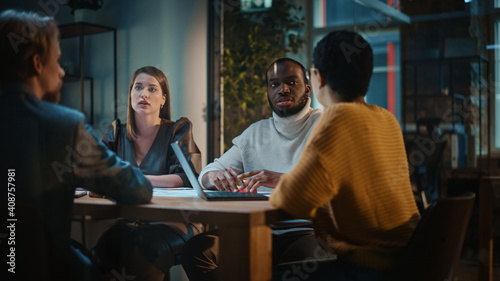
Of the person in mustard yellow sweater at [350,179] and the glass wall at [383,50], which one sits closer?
the person in mustard yellow sweater at [350,179]

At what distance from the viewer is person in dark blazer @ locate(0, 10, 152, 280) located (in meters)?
1.26

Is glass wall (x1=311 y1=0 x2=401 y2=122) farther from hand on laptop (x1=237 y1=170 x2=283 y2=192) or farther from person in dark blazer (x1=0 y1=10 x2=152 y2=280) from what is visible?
person in dark blazer (x1=0 y1=10 x2=152 y2=280)

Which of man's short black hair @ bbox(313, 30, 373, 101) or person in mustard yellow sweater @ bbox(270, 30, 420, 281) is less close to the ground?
man's short black hair @ bbox(313, 30, 373, 101)

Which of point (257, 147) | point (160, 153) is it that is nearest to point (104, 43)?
point (160, 153)

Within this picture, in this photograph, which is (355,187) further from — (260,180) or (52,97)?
(52,97)

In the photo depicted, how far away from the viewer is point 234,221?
4.24ft

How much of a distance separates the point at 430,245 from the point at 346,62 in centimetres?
56

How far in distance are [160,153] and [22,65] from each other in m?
1.12

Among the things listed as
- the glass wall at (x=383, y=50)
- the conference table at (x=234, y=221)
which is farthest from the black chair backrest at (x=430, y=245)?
the glass wall at (x=383, y=50)

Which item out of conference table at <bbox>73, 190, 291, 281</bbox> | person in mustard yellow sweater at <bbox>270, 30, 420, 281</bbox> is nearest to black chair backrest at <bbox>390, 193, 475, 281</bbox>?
person in mustard yellow sweater at <bbox>270, 30, 420, 281</bbox>

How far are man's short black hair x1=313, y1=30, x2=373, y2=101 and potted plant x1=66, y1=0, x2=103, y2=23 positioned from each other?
3.24 ft

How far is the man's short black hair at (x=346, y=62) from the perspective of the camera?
59.1 inches

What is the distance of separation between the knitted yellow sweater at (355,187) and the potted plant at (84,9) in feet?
3.65

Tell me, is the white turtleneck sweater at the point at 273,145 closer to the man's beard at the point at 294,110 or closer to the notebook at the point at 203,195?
the man's beard at the point at 294,110
